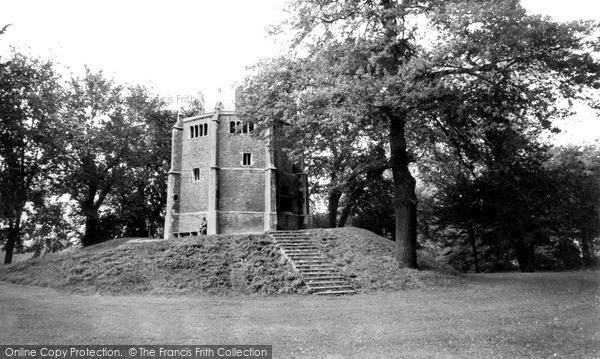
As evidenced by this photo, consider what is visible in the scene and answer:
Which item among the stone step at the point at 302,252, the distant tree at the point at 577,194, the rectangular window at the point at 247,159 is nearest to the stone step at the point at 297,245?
the stone step at the point at 302,252

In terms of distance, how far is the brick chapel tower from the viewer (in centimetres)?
3311

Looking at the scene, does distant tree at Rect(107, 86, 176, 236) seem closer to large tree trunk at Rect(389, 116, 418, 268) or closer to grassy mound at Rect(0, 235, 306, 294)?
grassy mound at Rect(0, 235, 306, 294)

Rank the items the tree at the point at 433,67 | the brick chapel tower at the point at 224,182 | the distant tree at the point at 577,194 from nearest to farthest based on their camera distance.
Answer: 1. the tree at the point at 433,67
2. the distant tree at the point at 577,194
3. the brick chapel tower at the point at 224,182

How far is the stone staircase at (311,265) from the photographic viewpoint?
17.6m

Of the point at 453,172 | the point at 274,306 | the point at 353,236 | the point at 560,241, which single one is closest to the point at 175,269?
the point at 274,306

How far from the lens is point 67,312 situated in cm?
1171

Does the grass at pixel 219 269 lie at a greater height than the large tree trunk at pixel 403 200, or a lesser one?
lesser

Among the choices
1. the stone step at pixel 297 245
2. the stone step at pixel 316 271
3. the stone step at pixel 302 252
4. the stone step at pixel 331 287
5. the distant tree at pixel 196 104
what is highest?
the distant tree at pixel 196 104

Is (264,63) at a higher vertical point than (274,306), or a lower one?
higher

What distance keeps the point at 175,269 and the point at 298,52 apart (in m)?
11.3

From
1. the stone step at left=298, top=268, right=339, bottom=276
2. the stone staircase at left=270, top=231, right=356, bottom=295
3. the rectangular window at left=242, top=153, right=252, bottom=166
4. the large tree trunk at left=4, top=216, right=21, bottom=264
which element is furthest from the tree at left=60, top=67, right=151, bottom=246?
the stone step at left=298, top=268, right=339, bottom=276

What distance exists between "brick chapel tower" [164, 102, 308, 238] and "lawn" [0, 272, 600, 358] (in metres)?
17.9

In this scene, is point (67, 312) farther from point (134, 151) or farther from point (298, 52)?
point (134, 151)

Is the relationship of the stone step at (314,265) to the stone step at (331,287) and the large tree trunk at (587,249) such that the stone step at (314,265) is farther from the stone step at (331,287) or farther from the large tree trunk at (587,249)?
the large tree trunk at (587,249)
